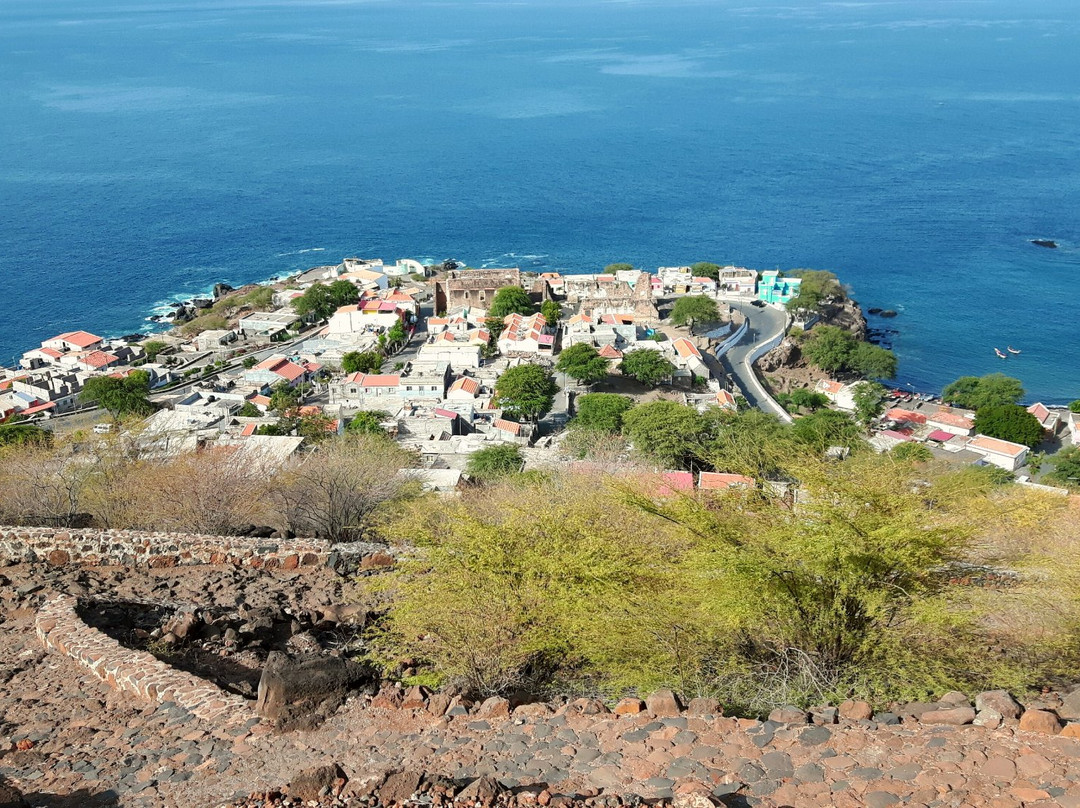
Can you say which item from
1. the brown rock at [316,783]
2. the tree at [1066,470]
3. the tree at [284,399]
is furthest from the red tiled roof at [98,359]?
the brown rock at [316,783]

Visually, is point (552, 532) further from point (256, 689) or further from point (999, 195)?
point (999, 195)

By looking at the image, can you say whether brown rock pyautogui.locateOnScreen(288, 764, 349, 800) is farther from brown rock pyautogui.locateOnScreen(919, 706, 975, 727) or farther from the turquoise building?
the turquoise building

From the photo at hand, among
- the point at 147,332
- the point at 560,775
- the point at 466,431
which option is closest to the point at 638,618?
the point at 560,775

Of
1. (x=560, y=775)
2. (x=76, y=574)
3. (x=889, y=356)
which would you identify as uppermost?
(x=560, y=775)

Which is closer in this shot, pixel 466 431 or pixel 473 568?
pixel 473 568

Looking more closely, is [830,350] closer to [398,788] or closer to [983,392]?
[983,392]

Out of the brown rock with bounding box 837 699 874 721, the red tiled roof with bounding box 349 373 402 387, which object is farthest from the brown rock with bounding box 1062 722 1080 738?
the red tiled roof with bounding box 349 373 402 387
